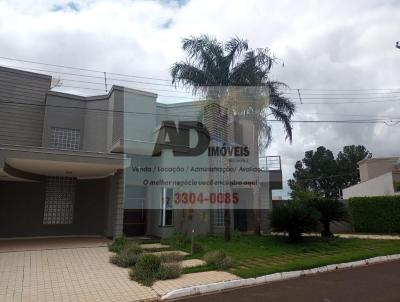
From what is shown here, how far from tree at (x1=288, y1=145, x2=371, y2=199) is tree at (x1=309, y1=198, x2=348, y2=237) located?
3893 cm

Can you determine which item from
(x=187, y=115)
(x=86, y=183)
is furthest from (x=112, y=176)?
(x=187, y=115)

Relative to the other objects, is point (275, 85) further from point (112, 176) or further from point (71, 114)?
point (71, 114)

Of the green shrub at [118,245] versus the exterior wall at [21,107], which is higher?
the exterior wall at [21,107]

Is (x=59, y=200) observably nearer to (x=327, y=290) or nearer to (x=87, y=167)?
(x=87, y=167)

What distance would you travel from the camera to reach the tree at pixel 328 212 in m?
14.9

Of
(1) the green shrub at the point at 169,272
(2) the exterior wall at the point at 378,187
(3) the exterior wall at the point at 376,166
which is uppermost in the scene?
(3) the exterior wall at the point at 376,166

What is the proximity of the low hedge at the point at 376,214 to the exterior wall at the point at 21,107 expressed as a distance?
1816cm

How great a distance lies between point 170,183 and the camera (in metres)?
14.8

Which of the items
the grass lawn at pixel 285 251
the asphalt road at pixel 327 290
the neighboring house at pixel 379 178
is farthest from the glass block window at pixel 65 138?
the neighboring house at pixel 379 178

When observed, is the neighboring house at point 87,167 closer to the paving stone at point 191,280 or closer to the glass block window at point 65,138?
the glass block window at point 65,138

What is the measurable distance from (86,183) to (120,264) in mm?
7656

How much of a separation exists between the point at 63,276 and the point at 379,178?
1076 inches

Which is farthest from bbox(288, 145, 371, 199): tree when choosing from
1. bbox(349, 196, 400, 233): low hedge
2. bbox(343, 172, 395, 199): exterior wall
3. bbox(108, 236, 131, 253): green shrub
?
bbox(108, 236, 131, 253): green shrub

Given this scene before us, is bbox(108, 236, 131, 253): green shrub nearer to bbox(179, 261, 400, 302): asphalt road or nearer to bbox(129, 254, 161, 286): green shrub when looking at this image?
bbox(129, 254, 161, 286): green shrub
